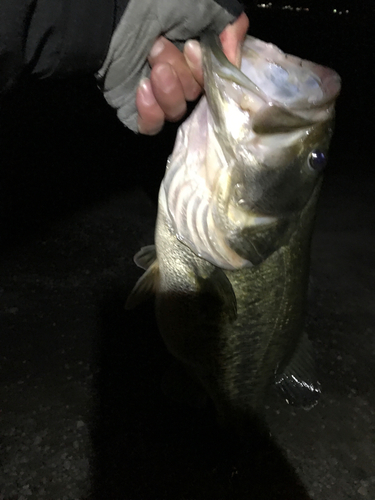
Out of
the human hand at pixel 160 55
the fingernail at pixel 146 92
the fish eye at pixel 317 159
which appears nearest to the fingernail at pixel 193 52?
the human hand at pixel 160 55

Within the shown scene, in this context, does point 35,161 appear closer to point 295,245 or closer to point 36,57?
point 36,57

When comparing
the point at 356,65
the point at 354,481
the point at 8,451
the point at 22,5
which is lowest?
the point at 8,451

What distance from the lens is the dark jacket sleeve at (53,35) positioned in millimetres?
780

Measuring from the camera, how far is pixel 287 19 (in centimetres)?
873

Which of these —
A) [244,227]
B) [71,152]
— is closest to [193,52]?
[244,227]

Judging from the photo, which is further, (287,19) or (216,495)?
(287,19)

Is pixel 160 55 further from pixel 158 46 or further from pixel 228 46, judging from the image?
pixel 228 46

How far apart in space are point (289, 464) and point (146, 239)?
4.79 ft

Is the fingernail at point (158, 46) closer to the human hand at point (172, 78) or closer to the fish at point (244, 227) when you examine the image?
the human hand at point (172, 78)

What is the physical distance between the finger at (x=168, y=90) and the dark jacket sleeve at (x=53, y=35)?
141 millimetres

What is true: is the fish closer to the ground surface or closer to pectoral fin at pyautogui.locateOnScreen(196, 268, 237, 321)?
pectoral fin at pyautogui.locateOnScreen(196, 268, 237, 321)

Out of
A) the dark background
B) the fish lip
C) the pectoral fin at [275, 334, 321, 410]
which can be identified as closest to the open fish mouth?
the fish lip

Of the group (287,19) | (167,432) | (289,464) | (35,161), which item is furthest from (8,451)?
(287,19)

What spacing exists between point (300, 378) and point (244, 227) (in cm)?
72
